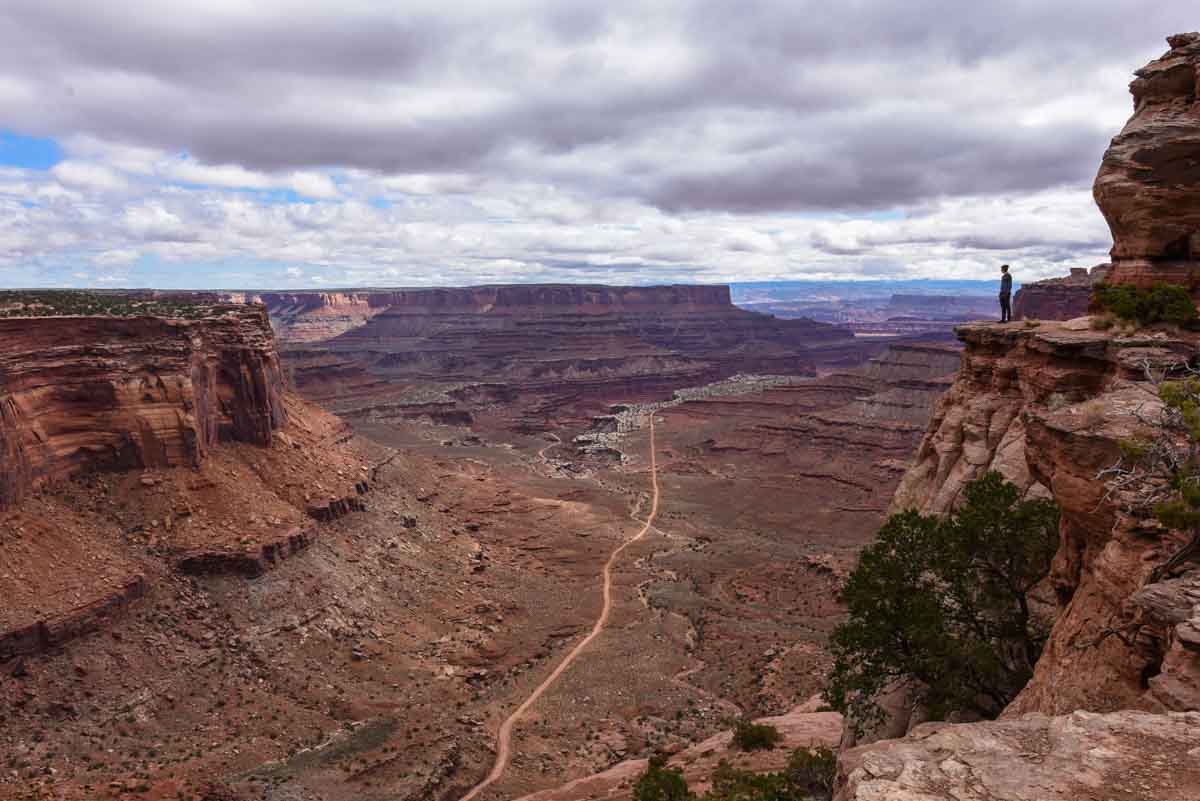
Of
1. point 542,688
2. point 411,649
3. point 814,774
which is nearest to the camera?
point 814,774

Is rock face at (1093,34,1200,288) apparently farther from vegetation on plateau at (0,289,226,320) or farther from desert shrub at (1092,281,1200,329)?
vegetation on plateau at (0,289,226,320)

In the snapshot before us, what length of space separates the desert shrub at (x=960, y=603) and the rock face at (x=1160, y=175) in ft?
31.3

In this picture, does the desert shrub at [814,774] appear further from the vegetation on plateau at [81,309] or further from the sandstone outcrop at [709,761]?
the vegetation on plateau at [81,309]

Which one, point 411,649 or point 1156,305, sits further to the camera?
point 411,649

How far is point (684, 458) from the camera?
100500 mm

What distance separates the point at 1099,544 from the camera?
13469 mm

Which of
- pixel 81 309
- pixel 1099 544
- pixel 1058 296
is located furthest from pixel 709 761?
pixel 1058 296

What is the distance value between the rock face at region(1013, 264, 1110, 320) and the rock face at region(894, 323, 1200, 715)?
9794cm

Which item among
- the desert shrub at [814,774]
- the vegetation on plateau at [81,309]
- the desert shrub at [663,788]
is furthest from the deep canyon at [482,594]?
the desert shrub at [663,788]

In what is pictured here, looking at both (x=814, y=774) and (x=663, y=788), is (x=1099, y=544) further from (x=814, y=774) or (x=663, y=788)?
(x=663, y=788)

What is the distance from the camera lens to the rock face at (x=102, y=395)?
108 feet

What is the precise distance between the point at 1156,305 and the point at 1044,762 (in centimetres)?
1539

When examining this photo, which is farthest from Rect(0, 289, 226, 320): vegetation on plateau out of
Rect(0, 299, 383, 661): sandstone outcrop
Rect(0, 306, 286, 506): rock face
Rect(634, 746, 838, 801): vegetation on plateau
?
Rect(634, 746, 838, 801): vegetation on plateau

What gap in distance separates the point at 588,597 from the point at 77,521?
92.4 feet
